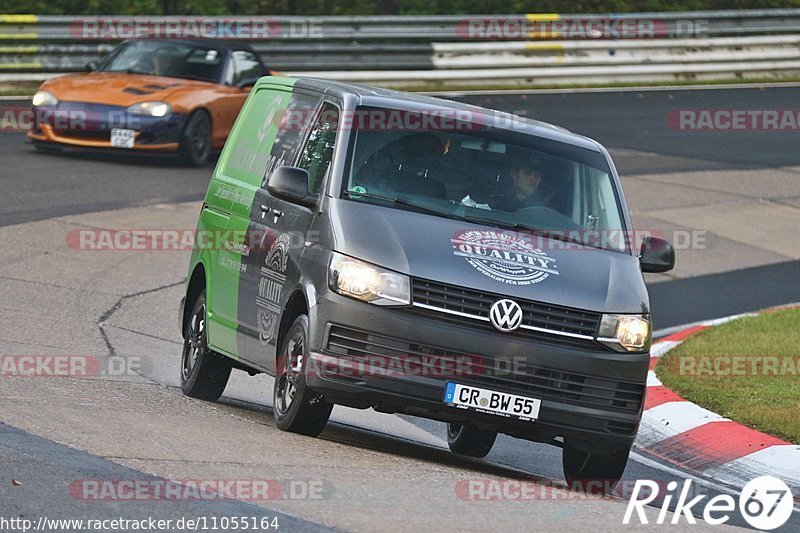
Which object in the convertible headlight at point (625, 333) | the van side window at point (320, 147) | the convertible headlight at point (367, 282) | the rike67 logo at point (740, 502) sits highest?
the van side window at point (320, 147)

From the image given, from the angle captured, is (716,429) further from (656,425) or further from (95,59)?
(95,59)

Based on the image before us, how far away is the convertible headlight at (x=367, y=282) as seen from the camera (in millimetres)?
7152

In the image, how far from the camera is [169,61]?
63.9 ft

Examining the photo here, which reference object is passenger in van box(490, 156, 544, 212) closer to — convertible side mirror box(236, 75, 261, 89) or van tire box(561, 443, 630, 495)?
van tire box(561, 443, 630, 495)

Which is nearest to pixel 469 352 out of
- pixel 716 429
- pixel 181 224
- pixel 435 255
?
pixel 435 255

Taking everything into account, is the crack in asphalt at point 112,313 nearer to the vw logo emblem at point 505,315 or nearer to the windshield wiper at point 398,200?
the windshield wiper at point 398,200

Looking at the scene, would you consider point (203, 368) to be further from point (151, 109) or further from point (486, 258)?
point (151, 109)

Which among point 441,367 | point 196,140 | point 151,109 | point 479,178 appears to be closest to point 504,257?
point 441,367

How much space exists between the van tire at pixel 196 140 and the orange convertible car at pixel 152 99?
12 millimetres

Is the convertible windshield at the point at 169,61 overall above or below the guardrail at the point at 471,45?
above

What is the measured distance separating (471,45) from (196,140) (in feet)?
31.6

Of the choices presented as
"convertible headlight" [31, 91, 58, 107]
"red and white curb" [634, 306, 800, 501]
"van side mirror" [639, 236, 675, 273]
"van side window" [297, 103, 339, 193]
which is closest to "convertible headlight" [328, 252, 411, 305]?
"van side window" [297, 103, 339, 193]

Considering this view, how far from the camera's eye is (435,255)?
7.28 m

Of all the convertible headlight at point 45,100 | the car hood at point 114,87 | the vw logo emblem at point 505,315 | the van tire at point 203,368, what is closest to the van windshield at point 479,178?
the vw logo emblem at point 505,315
